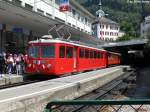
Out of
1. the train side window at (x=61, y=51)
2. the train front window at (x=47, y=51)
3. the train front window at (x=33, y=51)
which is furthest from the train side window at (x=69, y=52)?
the train front window at (x=33, y=51)

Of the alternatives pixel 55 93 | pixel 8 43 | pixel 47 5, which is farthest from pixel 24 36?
pixel 55 93

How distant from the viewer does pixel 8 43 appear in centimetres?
3859

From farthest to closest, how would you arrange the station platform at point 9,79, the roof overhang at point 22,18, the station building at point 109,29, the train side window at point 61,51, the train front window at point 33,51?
the station building at point 109,29 → the roof overhang at point 22,18 → the train front window at point 33,51 → the train side window at point 61,51 → the station platform at point 9,79

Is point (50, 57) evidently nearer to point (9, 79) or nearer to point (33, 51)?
point (33, 51)

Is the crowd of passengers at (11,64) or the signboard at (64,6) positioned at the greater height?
the signboard at (64,6)

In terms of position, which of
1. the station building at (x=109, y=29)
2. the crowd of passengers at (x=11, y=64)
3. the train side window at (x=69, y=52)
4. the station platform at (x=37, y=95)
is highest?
the station building at (x=109, y=29)

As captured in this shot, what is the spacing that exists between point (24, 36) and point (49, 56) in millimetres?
16120

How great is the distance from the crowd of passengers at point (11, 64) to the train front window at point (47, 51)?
5.62 feet

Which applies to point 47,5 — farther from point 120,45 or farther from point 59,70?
point 120,45

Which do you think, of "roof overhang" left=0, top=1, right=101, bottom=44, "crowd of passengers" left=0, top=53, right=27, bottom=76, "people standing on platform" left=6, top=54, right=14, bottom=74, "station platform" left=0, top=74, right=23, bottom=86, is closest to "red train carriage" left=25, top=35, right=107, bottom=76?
"station platform" left=0, top=74, right=23, bottom=86

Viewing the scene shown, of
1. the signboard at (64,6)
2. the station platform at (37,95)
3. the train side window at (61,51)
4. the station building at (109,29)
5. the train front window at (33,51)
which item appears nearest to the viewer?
the station platform at (37,95)

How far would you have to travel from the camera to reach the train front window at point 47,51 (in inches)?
1042

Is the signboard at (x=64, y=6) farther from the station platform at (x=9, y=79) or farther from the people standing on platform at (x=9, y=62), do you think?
the station platform at (x=9, y=79)

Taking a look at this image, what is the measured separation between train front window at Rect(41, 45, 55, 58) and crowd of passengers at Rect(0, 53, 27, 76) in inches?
67.4
